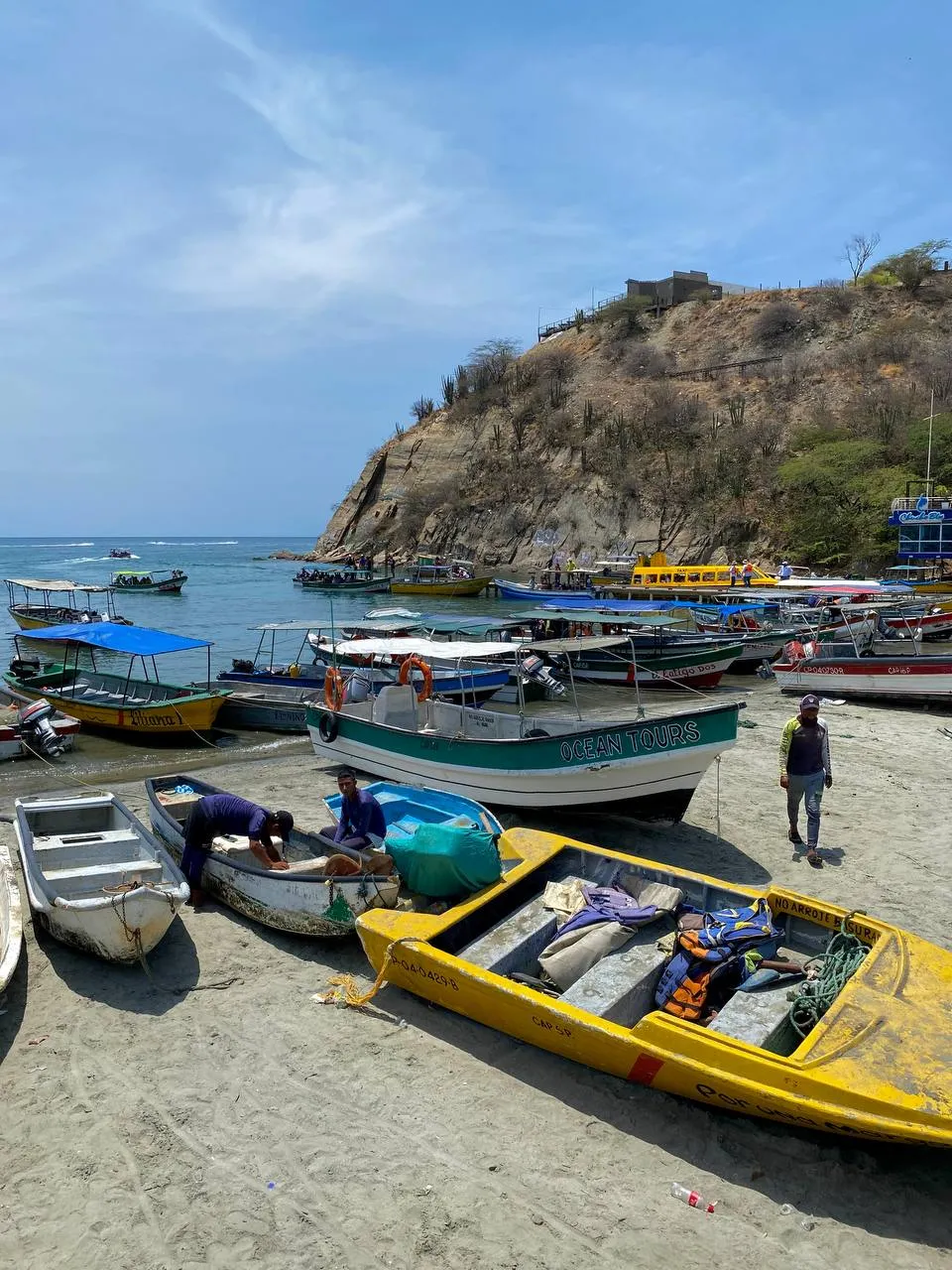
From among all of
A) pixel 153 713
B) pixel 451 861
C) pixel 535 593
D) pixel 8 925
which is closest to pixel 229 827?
pixel 8 925

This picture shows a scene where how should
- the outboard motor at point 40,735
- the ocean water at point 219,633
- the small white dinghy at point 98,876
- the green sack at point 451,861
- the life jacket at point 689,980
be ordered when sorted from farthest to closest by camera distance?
the outboard motor at point 40,735
the ocean water at point 219,633
the green sack at point 451,861
the small white dinghy at point 98,876
the life jacket at point 689,980

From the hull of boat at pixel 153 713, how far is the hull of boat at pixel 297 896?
419 inches

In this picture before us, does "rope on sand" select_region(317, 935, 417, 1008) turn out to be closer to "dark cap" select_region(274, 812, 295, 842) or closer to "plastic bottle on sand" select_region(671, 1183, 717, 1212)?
"dark cap" select_region(274, 812, 295, 842)

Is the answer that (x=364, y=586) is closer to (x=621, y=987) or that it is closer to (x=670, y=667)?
(x=670, y=667)

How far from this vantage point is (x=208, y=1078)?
6441 millimetres

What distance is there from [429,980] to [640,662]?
58.2ft

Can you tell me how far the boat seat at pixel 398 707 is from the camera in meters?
14.2

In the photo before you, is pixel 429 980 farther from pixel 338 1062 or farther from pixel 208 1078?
pixel 208 1078

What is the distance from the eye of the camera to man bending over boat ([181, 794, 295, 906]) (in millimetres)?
9062

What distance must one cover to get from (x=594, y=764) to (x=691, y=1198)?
5.71 m

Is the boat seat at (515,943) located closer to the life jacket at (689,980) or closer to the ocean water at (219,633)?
the life jacket at (689,980)

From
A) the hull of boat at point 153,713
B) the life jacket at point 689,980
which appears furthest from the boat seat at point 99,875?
the hull of boat at point 153,713

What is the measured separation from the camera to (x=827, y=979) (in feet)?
20.1

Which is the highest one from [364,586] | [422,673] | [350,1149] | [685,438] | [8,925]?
[685,438]
